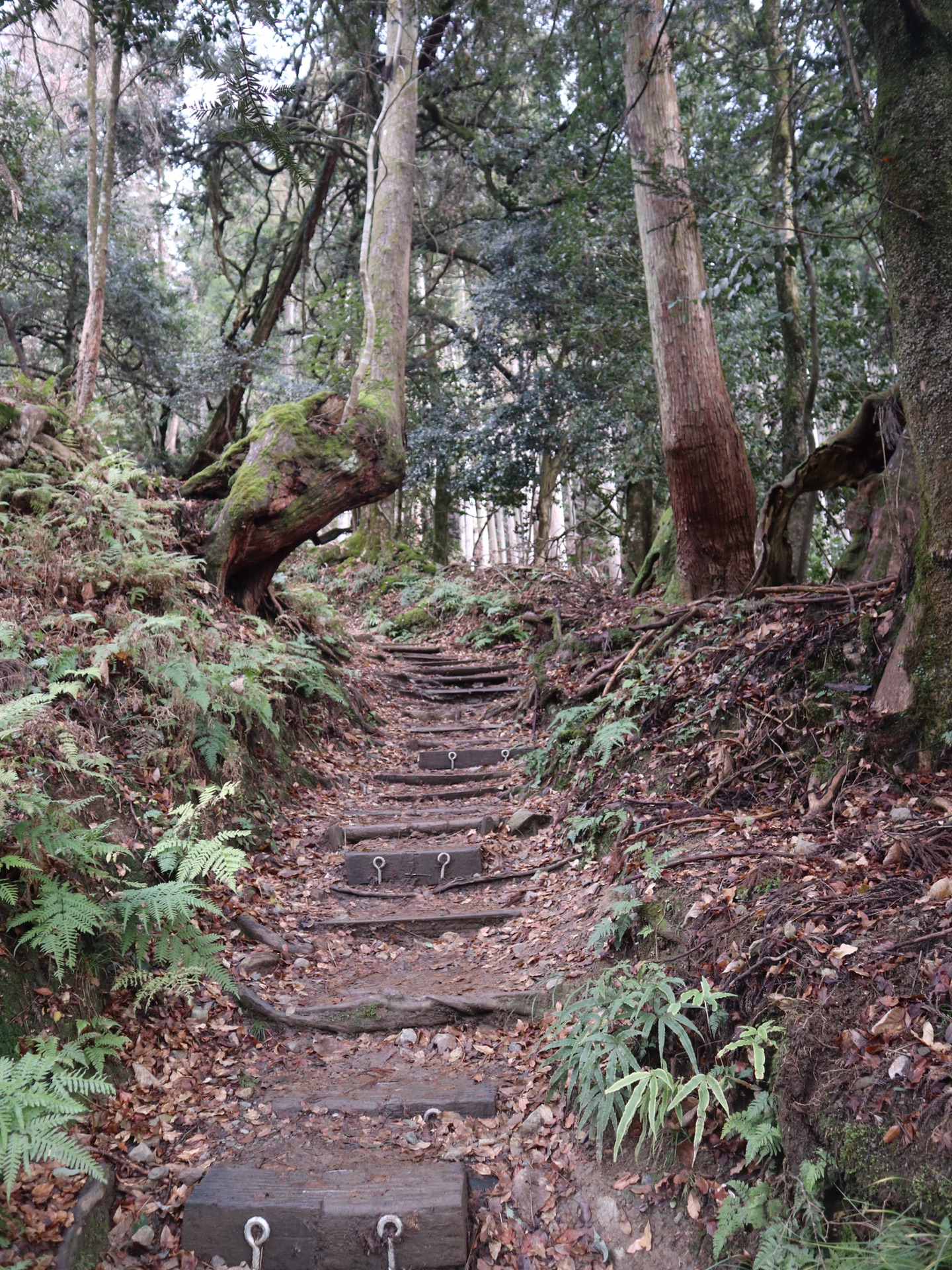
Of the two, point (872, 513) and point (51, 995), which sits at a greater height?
point (872, 513)

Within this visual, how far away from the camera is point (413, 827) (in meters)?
6.30

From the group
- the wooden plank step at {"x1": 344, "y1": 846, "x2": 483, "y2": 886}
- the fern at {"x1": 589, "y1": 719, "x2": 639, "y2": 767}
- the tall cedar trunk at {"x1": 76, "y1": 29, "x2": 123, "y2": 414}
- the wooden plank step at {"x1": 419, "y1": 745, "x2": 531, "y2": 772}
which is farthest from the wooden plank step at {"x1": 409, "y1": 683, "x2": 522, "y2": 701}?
the tall cedar trunk at {"x1": 76, "y1": 29, "x2": 123, "y2": 414}

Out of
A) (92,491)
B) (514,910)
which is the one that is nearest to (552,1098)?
(514,910)

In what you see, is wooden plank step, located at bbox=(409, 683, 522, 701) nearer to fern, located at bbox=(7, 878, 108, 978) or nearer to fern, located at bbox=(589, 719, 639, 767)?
fern, located at bbox=(589, 719, 639, 767)

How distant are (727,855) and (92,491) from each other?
17.2 ft

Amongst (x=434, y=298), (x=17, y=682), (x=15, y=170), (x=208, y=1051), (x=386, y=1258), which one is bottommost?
(x=386, y=1258)

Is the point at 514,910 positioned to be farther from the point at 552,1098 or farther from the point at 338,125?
the point at 338,125

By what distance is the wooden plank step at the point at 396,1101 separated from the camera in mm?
3551

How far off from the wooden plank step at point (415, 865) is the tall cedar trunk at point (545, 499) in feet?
31.0

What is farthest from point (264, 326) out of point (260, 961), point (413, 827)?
point (260, 961)

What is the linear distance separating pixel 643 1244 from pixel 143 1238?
171 centimetres

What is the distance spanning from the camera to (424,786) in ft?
24.8

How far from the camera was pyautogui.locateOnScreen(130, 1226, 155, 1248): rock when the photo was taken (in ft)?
9.36

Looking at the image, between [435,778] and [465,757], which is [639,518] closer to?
[465,757]
